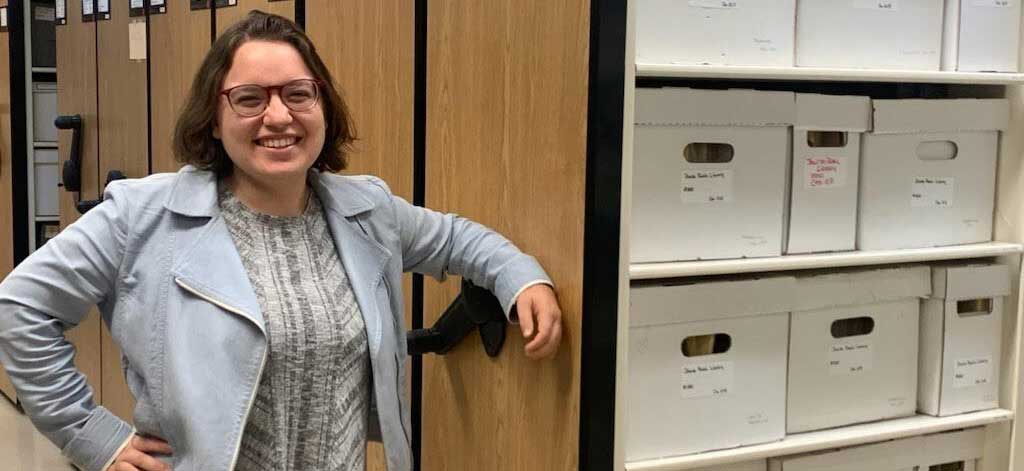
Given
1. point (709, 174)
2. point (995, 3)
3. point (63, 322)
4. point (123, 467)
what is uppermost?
point (995, 3)

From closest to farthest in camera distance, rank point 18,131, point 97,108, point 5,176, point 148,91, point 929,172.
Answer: point 929,172 → point 148,91 → point 97,108 → point 18,131 → point 5,176

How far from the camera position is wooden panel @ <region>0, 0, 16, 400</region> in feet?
14.9

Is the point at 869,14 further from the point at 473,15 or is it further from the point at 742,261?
the point at 473,15

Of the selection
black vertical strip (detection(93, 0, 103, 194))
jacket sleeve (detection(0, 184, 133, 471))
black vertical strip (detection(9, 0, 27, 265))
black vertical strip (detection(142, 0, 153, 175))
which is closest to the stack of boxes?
jacket sleeve (detection(0, 184, 133, 471))

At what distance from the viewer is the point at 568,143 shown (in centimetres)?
180

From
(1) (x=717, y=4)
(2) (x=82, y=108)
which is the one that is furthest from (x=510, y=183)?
(2) (x=82, y=108)

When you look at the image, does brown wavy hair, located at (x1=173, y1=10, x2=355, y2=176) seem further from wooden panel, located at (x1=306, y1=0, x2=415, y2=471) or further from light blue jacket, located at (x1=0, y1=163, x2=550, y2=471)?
wooden panel, located at (x1=306, y1=0, x2=415, y2=471)

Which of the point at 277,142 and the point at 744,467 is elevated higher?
the point at 277,142

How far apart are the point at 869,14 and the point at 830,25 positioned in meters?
0.10

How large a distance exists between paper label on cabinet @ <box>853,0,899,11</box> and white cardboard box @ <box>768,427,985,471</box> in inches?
34.1

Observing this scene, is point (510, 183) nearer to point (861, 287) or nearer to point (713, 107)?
point (713, 107)

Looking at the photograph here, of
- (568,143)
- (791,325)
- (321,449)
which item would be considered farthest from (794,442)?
(321,449)

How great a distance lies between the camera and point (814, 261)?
2.03m

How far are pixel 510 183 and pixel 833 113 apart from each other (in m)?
0.63
